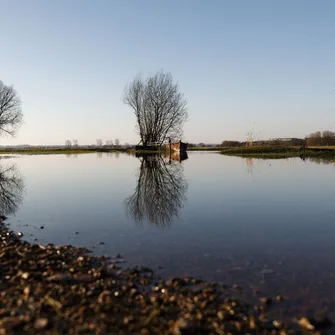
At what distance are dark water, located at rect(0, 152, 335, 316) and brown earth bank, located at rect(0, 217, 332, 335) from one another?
2.65 feet

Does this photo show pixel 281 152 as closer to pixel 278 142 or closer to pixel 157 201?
pixel 278 142

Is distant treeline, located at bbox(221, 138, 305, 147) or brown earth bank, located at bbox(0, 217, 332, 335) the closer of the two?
brown earth bank, located at bbox(0, 217, 332, 335)

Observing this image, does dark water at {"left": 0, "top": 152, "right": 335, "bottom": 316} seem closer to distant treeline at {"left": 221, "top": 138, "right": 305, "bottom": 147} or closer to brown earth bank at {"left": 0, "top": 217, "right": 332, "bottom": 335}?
brown earth bank at {"left": 0, "top": 217, "right": 332, "bottom": 335}

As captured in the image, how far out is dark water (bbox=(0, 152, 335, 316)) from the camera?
25.9 ft

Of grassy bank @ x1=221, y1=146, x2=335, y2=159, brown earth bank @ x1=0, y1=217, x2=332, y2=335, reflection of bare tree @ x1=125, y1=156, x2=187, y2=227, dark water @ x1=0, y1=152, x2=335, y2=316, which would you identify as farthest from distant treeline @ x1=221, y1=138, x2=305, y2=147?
brown earth bank @ x1=0, y1=217, x2=332, y2=335

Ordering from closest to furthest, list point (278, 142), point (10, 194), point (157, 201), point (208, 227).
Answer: point (208, 227)
point (157, 201)
point (10, 194)
point (278, 142)

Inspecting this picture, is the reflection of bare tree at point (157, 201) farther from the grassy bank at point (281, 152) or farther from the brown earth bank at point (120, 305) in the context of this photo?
the grassy bank at point (281, 152)

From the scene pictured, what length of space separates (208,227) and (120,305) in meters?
6.47

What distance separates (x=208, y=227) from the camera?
12109 millimetres

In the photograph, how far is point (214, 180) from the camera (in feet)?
85.5

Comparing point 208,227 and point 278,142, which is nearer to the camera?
point 208,227

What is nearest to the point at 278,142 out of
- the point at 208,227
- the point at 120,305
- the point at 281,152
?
the point at 281,152

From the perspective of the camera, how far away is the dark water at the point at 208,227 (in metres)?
7.90

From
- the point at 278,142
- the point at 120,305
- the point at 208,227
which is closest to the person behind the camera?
the point at 120,305
